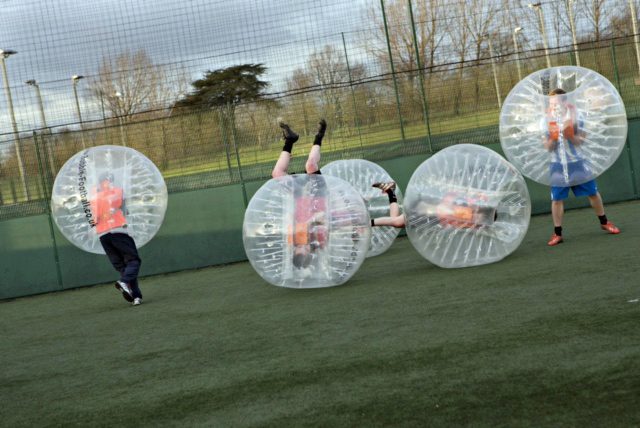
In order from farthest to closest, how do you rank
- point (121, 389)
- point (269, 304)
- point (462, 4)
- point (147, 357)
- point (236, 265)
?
point (462, 4) → point (236, 265) → point (269, 304) → point (147, 357) → point (121, 389)

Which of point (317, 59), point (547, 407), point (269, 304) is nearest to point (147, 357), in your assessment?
point (269, 304)

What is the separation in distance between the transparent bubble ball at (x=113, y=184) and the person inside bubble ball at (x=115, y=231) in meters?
0.03

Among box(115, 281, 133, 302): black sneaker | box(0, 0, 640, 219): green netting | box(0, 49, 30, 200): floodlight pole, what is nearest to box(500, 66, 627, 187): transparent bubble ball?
box(0, 0, 640, 219): green netting

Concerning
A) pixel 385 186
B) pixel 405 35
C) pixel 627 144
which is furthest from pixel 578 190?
pixel 405 35

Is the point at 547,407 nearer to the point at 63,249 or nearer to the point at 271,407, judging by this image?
the point at 271,407

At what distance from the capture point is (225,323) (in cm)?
651

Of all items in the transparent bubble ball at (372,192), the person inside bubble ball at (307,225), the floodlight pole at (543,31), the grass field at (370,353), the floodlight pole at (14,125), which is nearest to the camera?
the grass field at (370,353)

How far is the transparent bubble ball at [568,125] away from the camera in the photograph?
7.90 metres

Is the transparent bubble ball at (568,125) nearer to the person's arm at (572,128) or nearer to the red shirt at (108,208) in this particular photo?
the person's arm at (572,128)

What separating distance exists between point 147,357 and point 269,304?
177 centimetres

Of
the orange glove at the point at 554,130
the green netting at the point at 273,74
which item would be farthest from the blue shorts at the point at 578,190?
the green netting at the point at 273,74

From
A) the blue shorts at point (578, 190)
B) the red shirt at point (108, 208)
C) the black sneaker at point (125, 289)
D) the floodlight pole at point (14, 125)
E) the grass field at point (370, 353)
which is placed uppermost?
the floodlight pole at point (14, 125)

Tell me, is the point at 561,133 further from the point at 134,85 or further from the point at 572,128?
the point at 134,85

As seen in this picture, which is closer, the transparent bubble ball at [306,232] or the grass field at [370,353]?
the grass field at [370,353]
